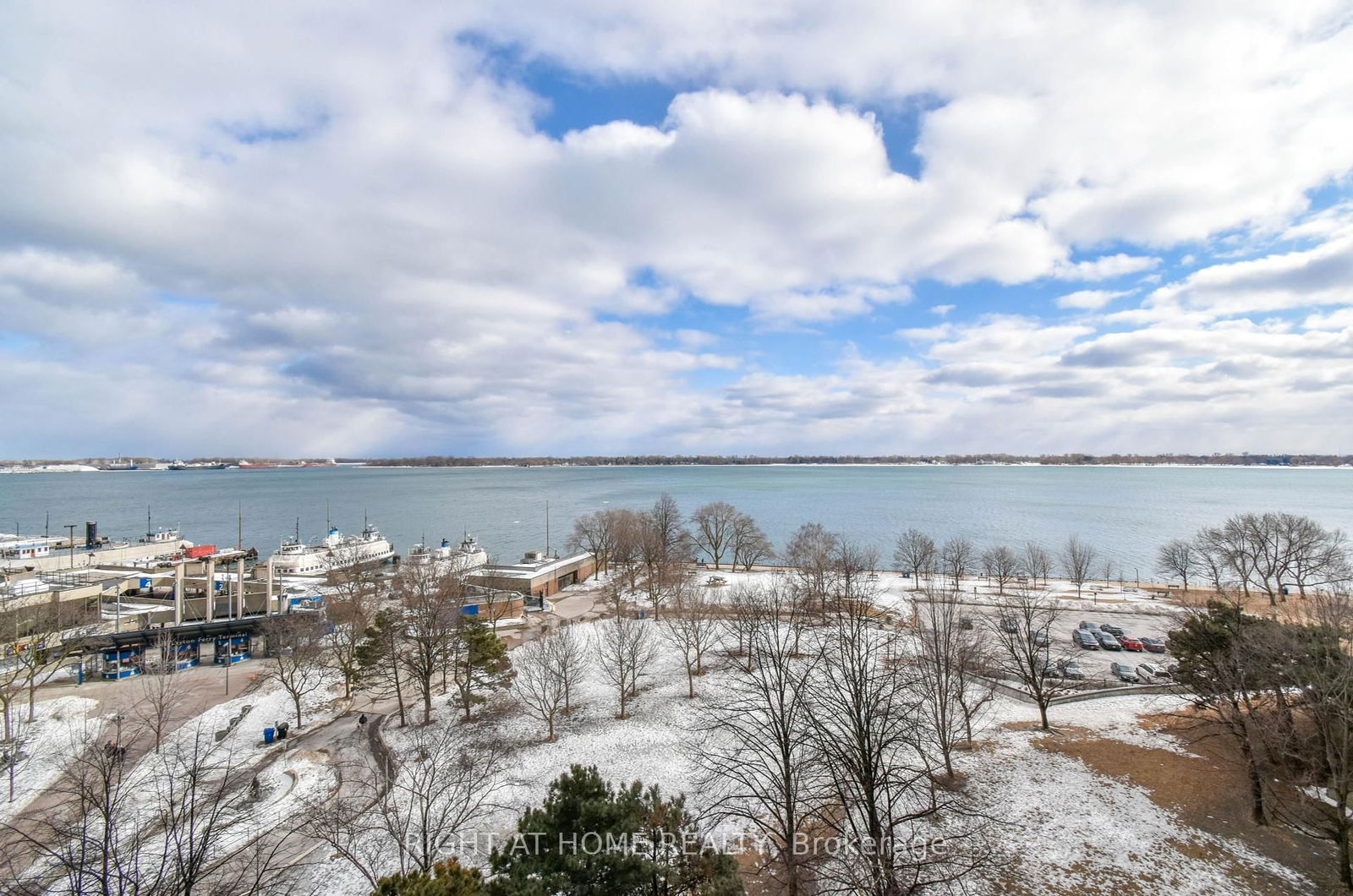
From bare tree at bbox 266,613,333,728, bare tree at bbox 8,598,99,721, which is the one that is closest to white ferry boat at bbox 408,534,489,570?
bare tree at bbox 266,613,333,728

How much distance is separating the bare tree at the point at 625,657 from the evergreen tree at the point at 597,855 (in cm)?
1273

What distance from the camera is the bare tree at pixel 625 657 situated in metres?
24.8

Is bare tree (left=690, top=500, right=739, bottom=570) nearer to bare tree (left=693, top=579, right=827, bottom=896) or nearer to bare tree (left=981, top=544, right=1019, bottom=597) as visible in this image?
bare tree (left=981, top=544, right=1019, bottom=597)

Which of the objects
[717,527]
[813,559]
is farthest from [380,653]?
[717,527]

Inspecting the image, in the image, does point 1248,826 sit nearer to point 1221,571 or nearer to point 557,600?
point 557,600

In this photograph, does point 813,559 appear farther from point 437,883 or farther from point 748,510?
point 748,510

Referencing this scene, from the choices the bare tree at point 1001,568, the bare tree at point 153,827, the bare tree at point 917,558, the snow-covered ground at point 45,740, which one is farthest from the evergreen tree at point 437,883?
the bare tree at point 1001,568

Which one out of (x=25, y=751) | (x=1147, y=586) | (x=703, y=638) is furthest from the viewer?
(x=1147, y=586)

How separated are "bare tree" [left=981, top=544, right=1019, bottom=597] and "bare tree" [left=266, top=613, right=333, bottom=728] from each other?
4602cm

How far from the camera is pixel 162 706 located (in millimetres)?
19016

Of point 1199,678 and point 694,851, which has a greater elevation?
point 1199,678

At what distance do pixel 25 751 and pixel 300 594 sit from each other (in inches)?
1095

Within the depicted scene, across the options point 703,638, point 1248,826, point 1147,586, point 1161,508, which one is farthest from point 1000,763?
point 1161,508

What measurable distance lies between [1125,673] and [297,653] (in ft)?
128
